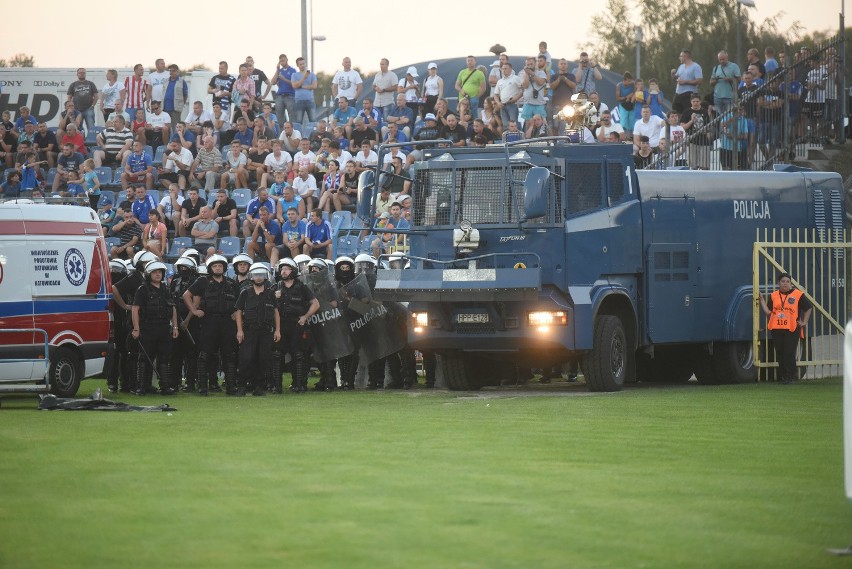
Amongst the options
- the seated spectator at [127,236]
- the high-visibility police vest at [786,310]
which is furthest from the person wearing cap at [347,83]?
the high-visibility police vest at [786,310]

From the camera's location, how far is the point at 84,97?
35.4 m

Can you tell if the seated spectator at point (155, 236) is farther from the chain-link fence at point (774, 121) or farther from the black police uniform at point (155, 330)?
the chain-link fence at point (774, 121)

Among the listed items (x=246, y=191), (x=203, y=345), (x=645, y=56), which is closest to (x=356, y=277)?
(x=203, y=345)

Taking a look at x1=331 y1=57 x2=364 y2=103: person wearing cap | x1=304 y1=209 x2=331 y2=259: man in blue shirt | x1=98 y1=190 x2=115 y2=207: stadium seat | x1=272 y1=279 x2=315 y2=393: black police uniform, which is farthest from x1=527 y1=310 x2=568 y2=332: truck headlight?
x1=331 y1=57 x2=364 y2=103: person wearing cap

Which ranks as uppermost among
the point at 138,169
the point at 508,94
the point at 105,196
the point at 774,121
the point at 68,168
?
the point at 508,94

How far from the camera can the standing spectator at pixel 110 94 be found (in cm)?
3475

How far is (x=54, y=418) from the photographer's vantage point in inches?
653

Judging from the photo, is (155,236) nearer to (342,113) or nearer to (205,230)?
(205,230)

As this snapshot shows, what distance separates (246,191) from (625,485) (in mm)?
20511

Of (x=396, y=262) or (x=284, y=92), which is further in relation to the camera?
(x=284, y=92)

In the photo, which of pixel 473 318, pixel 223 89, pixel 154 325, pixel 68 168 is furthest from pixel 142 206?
pixel 473 318

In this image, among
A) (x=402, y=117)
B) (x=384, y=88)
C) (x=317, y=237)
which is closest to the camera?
(x=317, y=237)

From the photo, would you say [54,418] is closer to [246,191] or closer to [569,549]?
[569,549]

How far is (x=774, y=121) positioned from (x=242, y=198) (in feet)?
36.5
